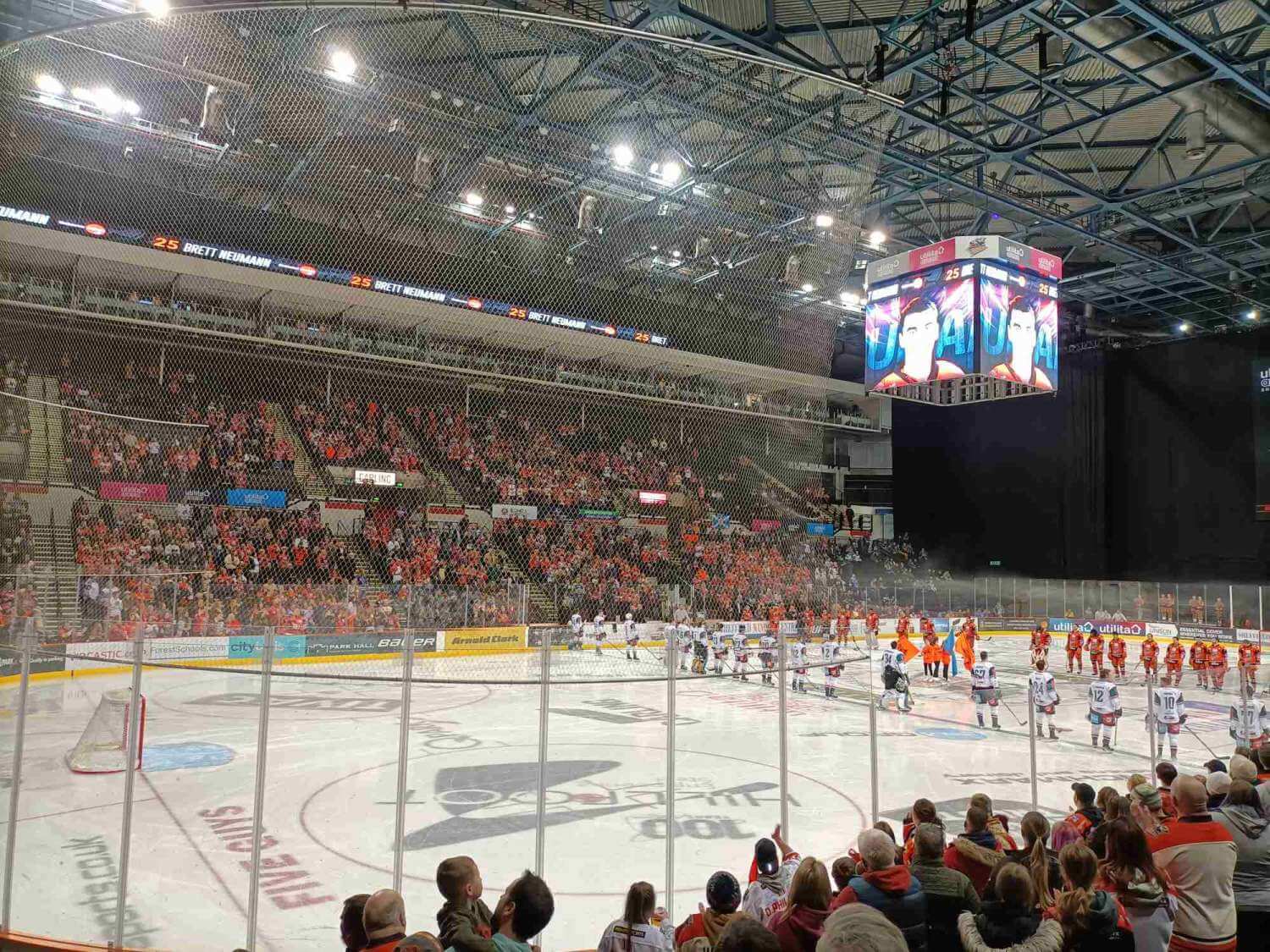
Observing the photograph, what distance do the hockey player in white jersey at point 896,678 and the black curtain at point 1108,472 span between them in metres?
15.8

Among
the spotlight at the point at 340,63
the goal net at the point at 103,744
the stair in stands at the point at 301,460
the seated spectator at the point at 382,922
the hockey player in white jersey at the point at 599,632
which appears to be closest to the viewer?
the seated spectator at the point at 382,922

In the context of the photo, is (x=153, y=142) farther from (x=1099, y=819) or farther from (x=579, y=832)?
(x=1099, y=819)

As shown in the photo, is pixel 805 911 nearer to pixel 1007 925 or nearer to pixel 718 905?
pixel 718 905

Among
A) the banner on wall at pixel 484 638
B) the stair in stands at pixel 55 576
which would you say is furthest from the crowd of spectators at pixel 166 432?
the banner on wall at pixel 484 638

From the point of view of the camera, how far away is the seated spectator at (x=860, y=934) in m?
1.80

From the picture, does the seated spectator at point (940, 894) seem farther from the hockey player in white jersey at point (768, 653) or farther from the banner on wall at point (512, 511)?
the banner on wall at point (512, 511)

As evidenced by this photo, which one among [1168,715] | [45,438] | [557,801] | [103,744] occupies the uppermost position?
[45,438]

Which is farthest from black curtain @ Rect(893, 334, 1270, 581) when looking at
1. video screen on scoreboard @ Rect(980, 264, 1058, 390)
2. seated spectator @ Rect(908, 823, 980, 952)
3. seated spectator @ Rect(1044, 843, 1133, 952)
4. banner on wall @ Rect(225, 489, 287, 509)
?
seated spectator @ Rect(1044, 843, 1133, 952)

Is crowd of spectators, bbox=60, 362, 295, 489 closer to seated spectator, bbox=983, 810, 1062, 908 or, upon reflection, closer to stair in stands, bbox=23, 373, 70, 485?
stair in stands, bbox=23, 373, 70, 485

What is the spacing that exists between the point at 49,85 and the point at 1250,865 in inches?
419

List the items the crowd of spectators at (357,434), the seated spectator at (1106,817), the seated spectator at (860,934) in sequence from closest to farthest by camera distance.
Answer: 1. the seated spectator at (860,934)
2. the seated spectator at (1106,817)
3. the crowd of spectators at (357,434)

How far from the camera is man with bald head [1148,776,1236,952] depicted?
3.37 meters

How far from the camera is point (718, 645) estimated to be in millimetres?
17672

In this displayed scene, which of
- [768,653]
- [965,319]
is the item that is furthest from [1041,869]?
[768,653]
